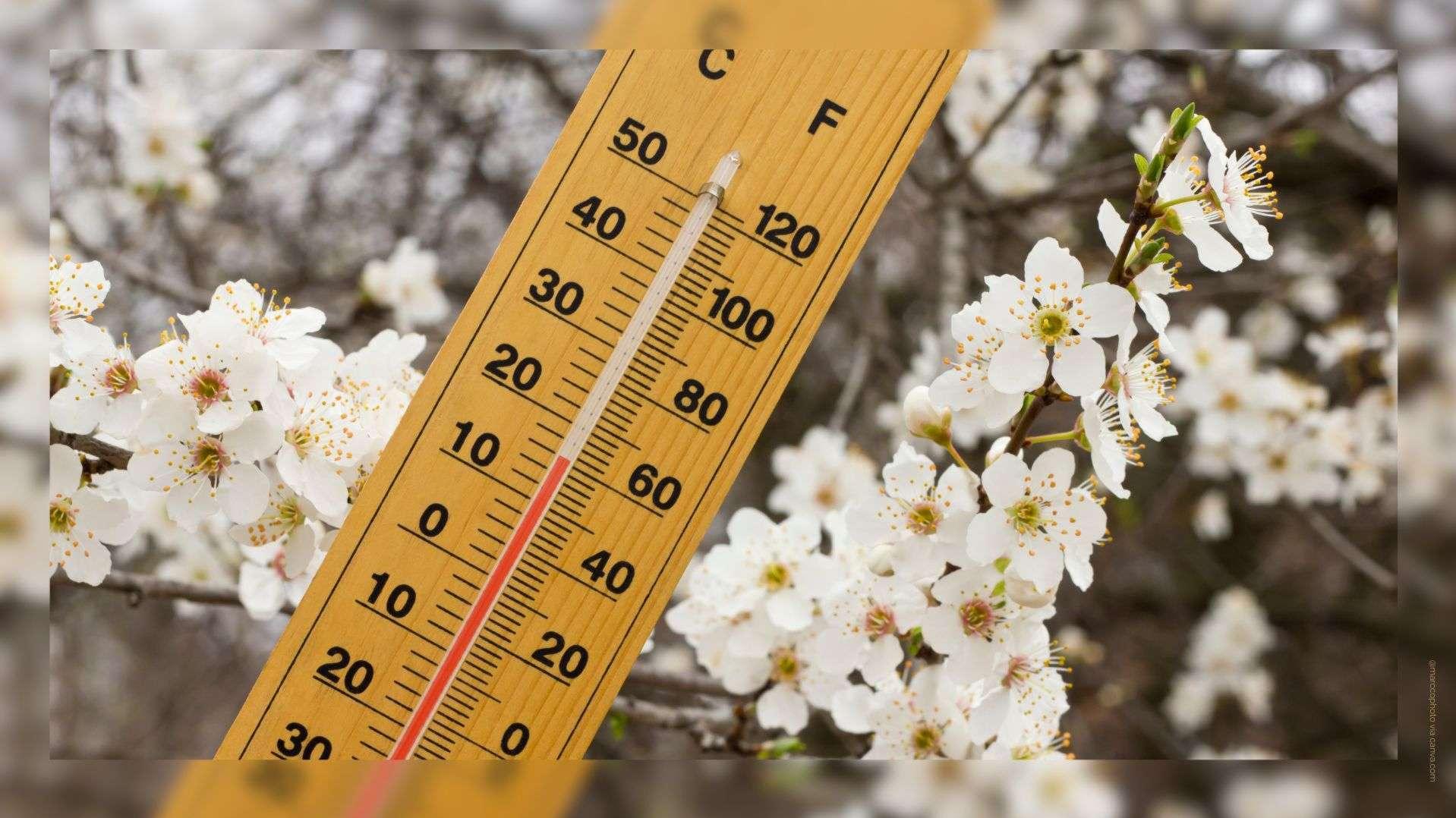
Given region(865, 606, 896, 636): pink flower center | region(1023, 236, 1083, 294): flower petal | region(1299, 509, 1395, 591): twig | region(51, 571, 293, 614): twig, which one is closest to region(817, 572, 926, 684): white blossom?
region(865, 606, 896, 636): pink flower center

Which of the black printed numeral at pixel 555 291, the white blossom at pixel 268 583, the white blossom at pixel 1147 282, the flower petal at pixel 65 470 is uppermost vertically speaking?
the white blossom at pixel 1147 282

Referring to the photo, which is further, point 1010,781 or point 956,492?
point 1010,781

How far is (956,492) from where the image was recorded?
1.22 metres

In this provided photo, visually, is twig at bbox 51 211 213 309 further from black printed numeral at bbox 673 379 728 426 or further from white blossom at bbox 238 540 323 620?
black printed numeral at bbox 673 379 728 426

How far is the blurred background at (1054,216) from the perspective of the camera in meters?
1.43

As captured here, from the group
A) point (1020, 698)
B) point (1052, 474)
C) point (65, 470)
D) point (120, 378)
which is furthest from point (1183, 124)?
point (65, 470)

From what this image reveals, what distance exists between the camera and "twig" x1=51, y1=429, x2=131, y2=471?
1271 millimetres

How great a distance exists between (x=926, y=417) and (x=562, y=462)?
0.46 metres

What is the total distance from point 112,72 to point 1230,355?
255 centimetres

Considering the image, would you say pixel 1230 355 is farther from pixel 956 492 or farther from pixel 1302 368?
pixel 956 492

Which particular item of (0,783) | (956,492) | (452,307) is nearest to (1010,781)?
(956,492)

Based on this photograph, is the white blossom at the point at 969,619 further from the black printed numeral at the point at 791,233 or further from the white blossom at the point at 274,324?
the white blossom at the point at 274,324

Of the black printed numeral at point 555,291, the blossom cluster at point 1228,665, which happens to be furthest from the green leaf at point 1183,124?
the blossom cluster at point 1228,665

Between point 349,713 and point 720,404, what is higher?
point 720,404
